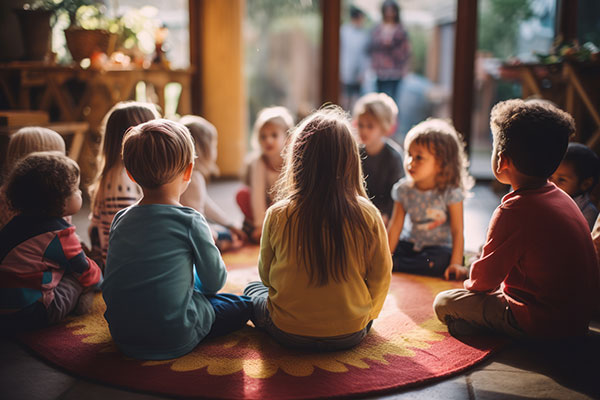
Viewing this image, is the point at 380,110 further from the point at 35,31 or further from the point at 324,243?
the point at 35,31

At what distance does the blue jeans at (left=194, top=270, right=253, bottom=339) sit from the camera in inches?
71.0

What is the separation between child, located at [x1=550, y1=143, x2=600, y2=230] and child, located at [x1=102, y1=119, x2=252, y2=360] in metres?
1.31

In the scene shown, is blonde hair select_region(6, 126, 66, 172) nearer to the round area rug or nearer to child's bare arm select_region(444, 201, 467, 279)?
the round area rug

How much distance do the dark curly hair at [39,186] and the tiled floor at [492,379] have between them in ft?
1.39

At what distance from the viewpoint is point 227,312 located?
5.96 feet

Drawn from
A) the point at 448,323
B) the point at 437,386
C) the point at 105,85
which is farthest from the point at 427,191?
the point at 105,85

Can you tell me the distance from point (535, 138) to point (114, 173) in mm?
1510

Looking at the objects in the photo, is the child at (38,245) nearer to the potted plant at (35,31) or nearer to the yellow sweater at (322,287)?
the yellow sweater at (322,287)

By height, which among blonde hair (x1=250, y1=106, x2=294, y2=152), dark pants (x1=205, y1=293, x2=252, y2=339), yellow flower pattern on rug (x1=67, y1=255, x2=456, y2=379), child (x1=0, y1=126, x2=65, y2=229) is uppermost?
blonde hair (x1=250, y1=106, x2=294, y2=152)

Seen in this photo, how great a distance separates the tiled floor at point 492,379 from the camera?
1.49m

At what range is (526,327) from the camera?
172cm

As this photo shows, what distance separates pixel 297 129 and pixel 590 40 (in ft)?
12.2

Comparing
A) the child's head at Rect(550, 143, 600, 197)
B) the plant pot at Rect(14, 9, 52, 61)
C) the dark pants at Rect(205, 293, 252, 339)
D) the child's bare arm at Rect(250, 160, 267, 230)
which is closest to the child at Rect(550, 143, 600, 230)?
the child's head at Rect(550, 143, 600, 197)

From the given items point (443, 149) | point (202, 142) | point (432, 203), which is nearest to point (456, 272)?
point (432, 203)
